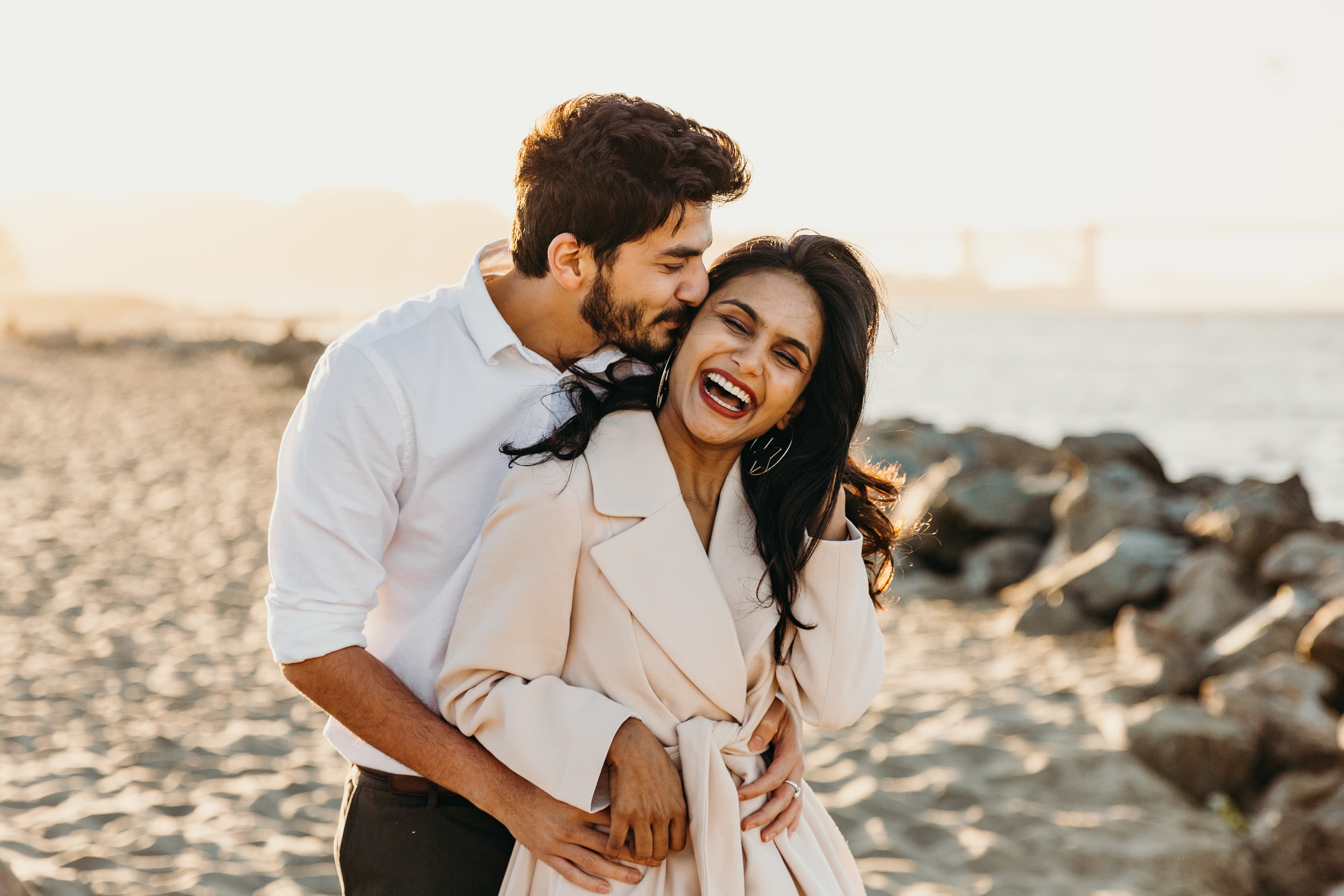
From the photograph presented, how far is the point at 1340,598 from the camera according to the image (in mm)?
5215

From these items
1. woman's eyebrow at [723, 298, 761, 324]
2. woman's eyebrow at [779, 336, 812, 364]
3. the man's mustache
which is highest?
woman's eyebrow at [723, 298, 761, 324]

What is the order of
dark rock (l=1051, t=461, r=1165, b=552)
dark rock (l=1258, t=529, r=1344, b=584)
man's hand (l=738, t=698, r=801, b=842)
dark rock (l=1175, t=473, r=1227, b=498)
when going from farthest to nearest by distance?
dark rock (l=1175, t=473, r=1227, b=498) < dark rock (l=1051, t=461, r=1165, b=552) < dark rock (l=1258, t=529, r=1344, b=584) < man's hand (l=738, t=698, r=801, b=842)

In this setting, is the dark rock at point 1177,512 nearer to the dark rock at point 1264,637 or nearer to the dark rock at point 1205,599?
the dark rock at point 1205,599

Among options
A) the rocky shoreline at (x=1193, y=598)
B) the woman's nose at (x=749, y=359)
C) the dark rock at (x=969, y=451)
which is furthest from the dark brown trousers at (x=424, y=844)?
the dark rock at (x=969, y=451)

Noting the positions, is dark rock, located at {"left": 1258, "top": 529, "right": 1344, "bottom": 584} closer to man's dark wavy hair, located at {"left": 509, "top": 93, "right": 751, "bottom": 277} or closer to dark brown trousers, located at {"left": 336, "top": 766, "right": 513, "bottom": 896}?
man's dark wavy hair, located at {"left": 509, "top": 93, "right": 751, "bottom": 277}

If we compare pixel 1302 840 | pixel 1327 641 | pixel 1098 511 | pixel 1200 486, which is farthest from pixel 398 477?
pixel 1200 486

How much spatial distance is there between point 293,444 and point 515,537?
1.21ft

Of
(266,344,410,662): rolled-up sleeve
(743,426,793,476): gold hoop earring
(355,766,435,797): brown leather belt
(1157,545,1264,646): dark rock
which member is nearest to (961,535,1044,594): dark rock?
(1157,545,1264,646): dark rock

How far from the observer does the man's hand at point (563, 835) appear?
1.67 meters

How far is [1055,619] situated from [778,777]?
4943 mm

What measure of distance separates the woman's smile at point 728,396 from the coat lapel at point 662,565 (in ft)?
0.38

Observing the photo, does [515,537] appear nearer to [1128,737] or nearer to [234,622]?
[1128,737]

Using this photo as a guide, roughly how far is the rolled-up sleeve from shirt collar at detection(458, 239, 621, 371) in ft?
0.64

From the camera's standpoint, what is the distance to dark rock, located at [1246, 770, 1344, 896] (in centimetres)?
370
